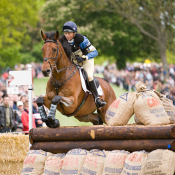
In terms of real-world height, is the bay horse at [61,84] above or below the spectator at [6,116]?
above

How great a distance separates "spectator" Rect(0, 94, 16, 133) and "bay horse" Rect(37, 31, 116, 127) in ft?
7.58

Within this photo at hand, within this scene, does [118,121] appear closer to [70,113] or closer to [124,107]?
[124,107]

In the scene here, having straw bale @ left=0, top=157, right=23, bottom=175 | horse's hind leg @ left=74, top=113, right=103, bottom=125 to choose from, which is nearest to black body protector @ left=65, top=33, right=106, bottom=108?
horse's hind leg @ left=74, top=113, right=103, bottom=125

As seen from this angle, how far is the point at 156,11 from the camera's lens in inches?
1120

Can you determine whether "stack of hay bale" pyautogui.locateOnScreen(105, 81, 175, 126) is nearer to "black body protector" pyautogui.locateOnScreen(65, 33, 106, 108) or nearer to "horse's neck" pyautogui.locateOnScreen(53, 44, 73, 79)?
"black body protector" pyautogui.locateOnScreen(65, 33, 106, 108)

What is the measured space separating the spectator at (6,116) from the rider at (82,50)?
2.62 m

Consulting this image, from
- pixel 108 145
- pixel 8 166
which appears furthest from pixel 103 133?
pixel 8 166

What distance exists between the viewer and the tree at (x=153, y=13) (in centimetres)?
2808

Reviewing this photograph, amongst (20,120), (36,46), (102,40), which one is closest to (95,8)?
(102,40)

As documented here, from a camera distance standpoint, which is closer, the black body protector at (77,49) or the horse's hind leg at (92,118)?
the black body protector at (77,49)

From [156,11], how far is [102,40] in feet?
19.3

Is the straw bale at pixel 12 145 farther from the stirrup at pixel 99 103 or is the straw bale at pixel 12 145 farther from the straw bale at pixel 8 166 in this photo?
the stirrup at pixel 99 103

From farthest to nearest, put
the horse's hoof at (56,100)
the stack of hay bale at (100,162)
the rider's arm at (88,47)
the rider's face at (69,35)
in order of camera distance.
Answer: the rider's arm at (88,47), the rider's face at (69,35), the horse's hoof at (56,100), the stack of hay bale at (100,162)

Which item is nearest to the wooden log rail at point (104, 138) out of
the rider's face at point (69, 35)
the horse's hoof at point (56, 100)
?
the horse's hoof at point (56, 100)
